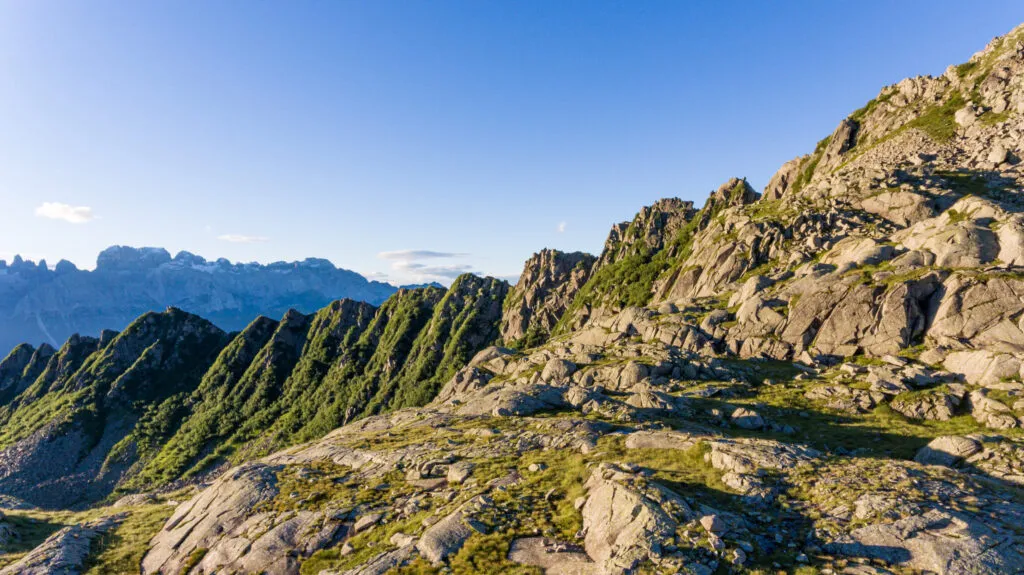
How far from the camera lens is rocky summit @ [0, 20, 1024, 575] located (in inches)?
889

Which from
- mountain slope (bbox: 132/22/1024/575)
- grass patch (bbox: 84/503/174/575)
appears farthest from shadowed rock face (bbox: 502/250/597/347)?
grass patch (bbox: 84/503/174/575)

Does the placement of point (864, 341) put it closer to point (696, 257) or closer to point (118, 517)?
point (696, 257)

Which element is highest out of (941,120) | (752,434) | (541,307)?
(941,120)

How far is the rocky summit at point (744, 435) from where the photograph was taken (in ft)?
74.1

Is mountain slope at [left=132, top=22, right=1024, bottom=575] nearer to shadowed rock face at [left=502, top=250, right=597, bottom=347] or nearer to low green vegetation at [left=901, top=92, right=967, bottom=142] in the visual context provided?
low green vegetation at [left=901, top=92, right=967, bottom=142]

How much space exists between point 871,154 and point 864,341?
92.0m

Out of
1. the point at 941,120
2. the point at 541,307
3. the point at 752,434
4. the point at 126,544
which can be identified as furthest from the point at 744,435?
the point at 541,307

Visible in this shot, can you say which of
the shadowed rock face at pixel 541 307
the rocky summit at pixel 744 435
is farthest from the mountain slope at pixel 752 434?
the shadowed rock face at pixel 541 307

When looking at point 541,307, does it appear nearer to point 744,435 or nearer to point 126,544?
point 744,435

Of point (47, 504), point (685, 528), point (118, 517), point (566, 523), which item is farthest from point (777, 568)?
point (47, 504)

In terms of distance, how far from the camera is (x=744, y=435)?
43.0m

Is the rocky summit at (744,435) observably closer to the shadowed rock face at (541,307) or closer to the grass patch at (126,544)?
the grass patch at (126,544)

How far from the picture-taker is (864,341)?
60719 millimetres

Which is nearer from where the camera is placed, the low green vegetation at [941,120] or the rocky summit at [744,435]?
the rocky summit at [744,435]
